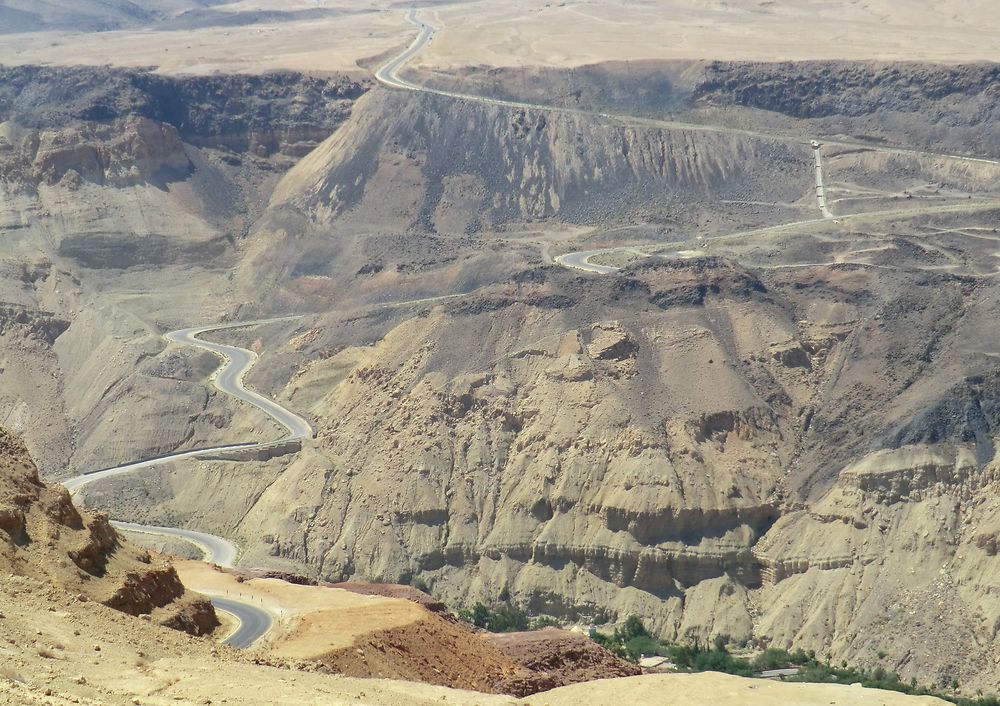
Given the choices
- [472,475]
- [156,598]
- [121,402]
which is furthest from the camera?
[121,402]

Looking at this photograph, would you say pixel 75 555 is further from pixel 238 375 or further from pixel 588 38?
pixel 588 38

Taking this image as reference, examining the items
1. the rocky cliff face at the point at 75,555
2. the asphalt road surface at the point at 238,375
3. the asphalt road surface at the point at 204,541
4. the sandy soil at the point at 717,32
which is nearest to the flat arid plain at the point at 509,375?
the rocky cliff face at the point at 75,555

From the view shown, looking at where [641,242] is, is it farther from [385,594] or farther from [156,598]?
[156,598]

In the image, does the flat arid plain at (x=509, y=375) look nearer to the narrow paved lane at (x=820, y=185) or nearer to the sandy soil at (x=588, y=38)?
the narrow paved lane at (x=820, y=185)

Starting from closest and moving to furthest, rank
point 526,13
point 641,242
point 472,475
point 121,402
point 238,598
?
point 238,598
point 472,475
point 121,402
point 641,242
point 526,13

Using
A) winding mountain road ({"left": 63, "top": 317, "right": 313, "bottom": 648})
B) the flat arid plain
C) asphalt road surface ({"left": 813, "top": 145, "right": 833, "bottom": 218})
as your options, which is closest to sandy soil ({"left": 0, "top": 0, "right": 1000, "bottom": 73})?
the flat arid plain

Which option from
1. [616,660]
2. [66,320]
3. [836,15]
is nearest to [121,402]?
[66,320]

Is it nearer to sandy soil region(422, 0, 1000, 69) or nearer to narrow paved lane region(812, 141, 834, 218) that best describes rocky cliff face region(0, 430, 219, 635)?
narrow paved lane region(812, 141, 834, 218)
